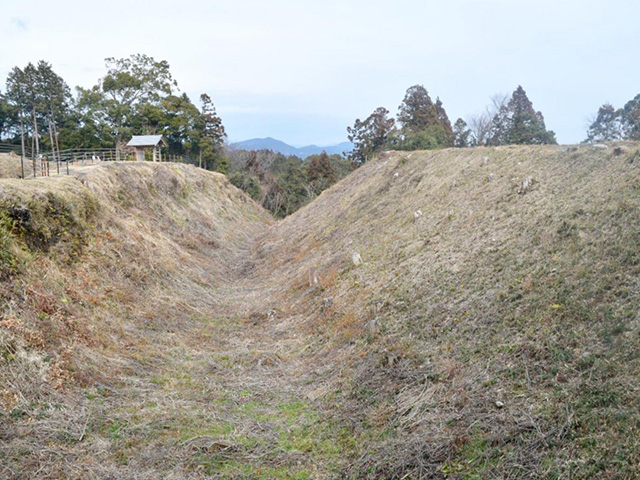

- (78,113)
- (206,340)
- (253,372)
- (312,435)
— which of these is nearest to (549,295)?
(312,435)

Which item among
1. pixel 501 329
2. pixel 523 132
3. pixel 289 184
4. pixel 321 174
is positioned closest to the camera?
pixel 501 329

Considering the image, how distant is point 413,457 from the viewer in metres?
5.49

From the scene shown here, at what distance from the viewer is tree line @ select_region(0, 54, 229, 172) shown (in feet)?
140

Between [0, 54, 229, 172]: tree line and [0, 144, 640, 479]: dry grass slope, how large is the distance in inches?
1349

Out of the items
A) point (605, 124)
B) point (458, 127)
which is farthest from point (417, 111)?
point (605, 124)

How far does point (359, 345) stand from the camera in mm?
9352

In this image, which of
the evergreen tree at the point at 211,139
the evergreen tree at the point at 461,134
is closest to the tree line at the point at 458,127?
the evergreen tree at the point at 461,134

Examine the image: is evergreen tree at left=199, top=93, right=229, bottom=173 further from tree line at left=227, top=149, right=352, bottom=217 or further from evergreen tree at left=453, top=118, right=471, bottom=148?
evergreen tree at left=453, top=118, right=471, bottom=148

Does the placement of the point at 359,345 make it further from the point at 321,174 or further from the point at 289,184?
the point at 289,184

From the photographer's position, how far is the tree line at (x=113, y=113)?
4262 cm

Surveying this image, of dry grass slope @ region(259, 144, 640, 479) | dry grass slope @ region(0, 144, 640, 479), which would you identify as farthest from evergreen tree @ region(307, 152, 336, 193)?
dry grass slope @ region(259, 144, 640, 479)

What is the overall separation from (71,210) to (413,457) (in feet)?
42.1

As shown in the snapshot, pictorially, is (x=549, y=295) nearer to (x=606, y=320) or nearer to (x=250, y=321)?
(x=606, y=320)

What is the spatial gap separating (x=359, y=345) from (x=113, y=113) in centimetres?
4755
